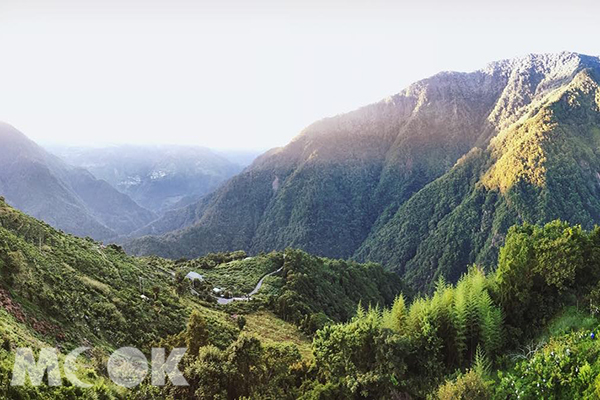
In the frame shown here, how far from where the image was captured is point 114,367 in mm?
23484

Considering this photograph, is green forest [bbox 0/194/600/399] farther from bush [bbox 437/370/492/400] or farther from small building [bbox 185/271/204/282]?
small building [bbox 185/271/204/282]

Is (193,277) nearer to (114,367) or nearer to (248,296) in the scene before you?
(248,296)

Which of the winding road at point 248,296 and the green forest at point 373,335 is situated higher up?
the green forest at point 373,335

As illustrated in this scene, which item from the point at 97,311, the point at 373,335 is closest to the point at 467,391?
the point at 373,335

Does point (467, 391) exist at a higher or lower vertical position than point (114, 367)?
lower

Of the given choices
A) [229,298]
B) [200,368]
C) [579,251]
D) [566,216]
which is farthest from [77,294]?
[566,216]

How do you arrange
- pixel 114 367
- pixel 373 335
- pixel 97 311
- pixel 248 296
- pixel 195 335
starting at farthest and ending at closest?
pixel 248 296, pixel 97 311, pixel 195 335, pixel 114 367, pixel 373 335

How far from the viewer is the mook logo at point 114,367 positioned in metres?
Answer: 16.0

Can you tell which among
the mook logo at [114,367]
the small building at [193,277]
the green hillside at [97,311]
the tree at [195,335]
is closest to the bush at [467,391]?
the green hillside at [97,311]

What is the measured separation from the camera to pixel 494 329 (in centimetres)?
2578

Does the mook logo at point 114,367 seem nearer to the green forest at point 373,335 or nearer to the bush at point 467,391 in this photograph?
the green forest at point 373,335

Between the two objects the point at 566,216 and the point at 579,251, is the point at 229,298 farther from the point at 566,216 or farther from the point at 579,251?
the point at 566,216

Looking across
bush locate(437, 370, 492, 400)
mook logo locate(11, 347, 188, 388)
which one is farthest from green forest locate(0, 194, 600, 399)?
mook logo locate(11, 347, 188, 388)

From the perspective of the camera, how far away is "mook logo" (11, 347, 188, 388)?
16031 mm
